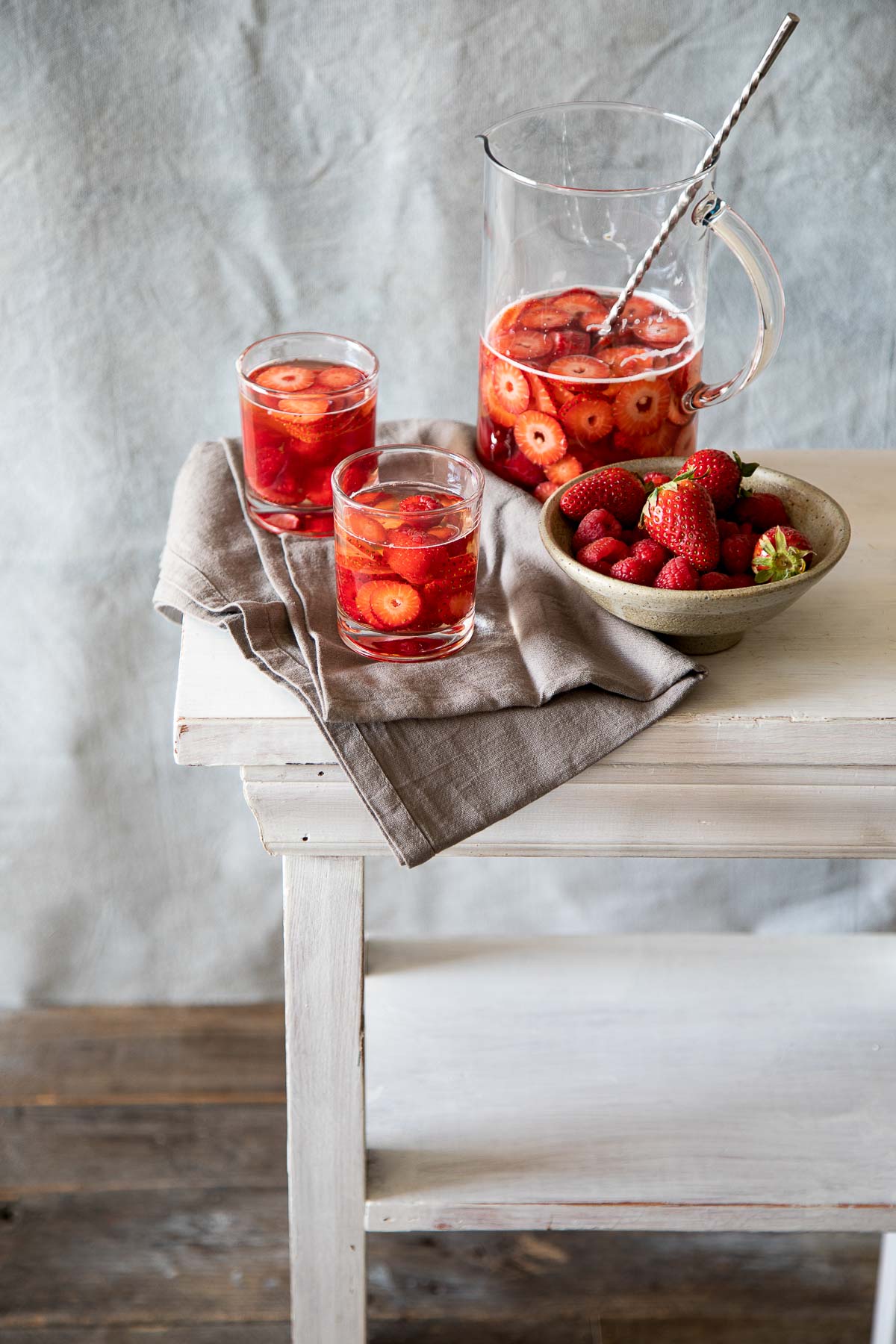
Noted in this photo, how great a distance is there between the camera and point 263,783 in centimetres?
76

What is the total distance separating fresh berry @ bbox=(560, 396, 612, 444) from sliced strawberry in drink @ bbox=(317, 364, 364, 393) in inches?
5.2

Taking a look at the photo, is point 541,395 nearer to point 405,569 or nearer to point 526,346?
Result: point 526,346

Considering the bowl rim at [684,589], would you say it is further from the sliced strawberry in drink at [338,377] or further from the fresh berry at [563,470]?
the sliced strawberry in drink at [338,377]

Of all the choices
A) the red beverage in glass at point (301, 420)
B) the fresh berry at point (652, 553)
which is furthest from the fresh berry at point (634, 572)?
A: the red beverage in glass at point (301, 420)

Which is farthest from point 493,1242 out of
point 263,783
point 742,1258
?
point 263,783

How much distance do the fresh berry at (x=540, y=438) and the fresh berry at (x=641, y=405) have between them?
0.04 metres

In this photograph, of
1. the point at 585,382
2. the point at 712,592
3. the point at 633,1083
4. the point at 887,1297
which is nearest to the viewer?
the point at 712,592

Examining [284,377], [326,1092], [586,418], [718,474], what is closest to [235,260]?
[284,377]

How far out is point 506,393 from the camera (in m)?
0.87

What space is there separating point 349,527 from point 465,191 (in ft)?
1.81

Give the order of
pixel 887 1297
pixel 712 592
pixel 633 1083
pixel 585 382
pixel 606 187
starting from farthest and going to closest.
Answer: pixel 887 1297 → pixel 633 1083 → pixel 606 187 → pixel 585 382 → pixel 712 592

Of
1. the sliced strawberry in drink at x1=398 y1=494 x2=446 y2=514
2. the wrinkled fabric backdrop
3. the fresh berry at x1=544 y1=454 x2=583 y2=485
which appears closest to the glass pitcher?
the fresh berry at x1=544 y1=454 x2=583 y2=485

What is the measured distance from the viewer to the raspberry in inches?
30.2

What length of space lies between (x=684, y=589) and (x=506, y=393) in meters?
0.21
